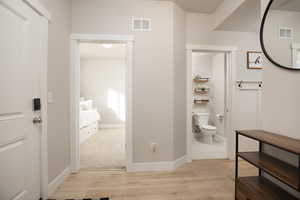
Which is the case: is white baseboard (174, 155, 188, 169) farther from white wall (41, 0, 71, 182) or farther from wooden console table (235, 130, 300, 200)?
white wall (41, 0, 71, 182)

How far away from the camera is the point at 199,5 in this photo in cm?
239

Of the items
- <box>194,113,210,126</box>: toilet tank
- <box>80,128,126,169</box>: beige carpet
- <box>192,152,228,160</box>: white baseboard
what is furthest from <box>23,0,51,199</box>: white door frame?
<box>194,113,210,126</box>: toilet tank

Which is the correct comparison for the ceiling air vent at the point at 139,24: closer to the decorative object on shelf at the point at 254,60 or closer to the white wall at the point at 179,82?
the white wall at the point at 179,82

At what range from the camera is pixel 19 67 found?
133cm

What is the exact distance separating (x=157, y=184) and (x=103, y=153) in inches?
59.2

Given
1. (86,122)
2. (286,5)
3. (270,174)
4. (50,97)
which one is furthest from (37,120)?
(286,5)

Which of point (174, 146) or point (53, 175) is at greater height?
point (174, 146)

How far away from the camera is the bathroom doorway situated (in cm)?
266

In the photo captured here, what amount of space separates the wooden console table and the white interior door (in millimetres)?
2131

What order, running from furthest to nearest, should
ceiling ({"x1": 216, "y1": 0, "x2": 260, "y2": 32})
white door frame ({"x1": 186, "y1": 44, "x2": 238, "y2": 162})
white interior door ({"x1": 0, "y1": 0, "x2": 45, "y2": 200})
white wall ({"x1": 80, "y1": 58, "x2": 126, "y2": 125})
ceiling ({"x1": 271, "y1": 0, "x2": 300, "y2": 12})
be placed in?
white wall ({"x1": 80, "y1": 58, "x2": 126, "y2": 125}), white door frame ({"x1": 186, "y1": 44, "x2": 238, "y2": 162}), ceiling ({"x1": 216, "y1": 0, "x2": 260, "y2": 32}), ceiling ({"x1": 271, "y1": 0, "x2": 300, "y2": 12}), white interior door ({"x1": 0, "y1": 0, "x2": 45, "y2": 200})

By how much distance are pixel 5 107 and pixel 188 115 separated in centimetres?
233

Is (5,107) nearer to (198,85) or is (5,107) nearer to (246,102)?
(246,102)

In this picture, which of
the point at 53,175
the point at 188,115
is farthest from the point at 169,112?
the point at 53,175

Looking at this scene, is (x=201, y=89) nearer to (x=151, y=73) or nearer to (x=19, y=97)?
(x=151, y=73)
